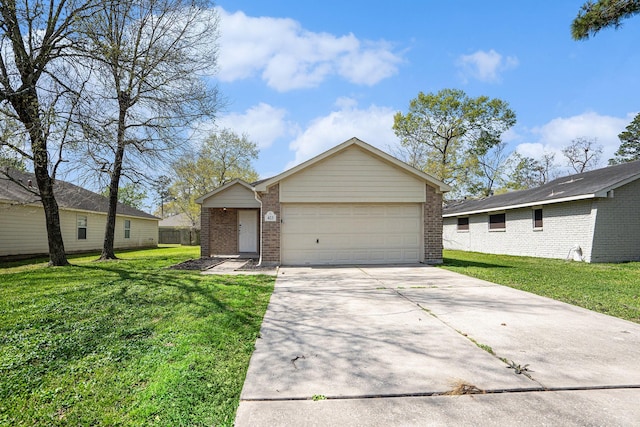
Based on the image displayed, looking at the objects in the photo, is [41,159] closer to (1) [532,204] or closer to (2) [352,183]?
(2) [352,183]

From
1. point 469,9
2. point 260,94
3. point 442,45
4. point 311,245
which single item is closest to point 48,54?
point 260,94

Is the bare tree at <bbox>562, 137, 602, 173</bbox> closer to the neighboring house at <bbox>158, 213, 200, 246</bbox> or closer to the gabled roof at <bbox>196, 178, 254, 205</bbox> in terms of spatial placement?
the gabled roof at <bbox>196, 178, 254, 205</bbox>

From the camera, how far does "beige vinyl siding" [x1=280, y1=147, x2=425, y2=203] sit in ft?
36.7

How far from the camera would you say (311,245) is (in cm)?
1140

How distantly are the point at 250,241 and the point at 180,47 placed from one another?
8.81m

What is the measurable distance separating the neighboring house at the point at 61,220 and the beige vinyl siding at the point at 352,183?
8.16 m

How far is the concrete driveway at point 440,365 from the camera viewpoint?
93.5 inches

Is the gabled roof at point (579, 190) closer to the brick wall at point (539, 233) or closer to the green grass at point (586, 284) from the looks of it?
the brick wall at point (539, 233)

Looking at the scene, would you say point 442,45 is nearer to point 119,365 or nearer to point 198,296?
point 198,296

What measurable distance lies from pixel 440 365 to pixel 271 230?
27.7 feet

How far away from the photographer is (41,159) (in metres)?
8.65

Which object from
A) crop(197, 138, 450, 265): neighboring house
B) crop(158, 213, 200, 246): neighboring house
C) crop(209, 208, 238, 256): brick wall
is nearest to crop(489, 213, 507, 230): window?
crop(197, 138, 450, 265): neighboring house

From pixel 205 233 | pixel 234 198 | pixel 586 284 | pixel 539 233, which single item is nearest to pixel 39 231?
pixel 205 233

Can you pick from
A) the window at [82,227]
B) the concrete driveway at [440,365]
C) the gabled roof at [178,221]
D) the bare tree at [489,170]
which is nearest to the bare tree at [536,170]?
the bare tree at [489,170]
